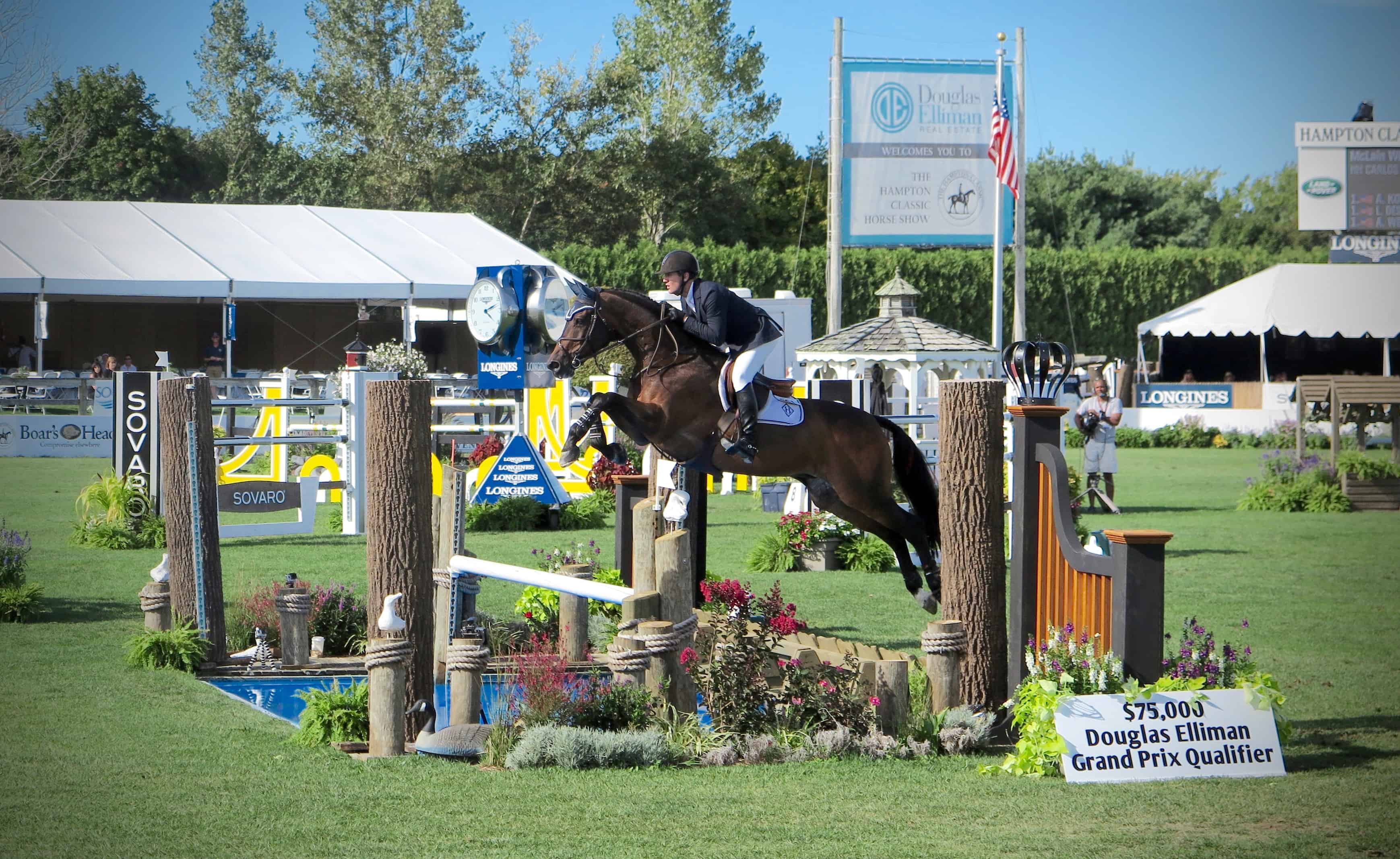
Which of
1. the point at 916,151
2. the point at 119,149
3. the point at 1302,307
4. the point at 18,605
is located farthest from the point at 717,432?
the point at 119,149

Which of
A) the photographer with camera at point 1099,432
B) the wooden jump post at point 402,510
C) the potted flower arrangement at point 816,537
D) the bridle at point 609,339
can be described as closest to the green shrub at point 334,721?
the wooden jump post at point 402,510

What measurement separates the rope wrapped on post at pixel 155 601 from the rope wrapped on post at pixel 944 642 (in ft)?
15.3

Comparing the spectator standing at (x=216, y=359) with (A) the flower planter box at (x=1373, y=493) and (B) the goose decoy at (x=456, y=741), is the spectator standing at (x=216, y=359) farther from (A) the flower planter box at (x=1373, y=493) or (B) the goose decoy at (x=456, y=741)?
(B) the goose decoy at (x=456, y=741)

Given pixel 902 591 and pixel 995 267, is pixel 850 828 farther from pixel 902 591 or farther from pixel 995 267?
pixel 995 267

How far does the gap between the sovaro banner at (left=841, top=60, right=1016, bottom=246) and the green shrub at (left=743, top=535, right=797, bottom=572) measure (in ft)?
58.9

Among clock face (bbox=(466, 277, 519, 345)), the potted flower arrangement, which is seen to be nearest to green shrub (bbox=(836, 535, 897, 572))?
the potted flower arrangement

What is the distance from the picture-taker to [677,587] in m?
6.25

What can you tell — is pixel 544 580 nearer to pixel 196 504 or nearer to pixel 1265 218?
pixel 196 504

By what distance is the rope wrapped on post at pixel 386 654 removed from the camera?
6.16 m

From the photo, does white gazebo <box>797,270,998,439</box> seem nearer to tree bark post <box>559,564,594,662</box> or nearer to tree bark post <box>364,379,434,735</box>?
tree bark post <box>559,564,594,662</box>

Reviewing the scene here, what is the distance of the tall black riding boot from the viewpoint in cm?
730

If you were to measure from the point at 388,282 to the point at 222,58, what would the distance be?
21.7 meters

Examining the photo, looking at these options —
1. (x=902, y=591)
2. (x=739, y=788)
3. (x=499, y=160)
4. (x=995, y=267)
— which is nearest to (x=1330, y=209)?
(x=995, y=267)

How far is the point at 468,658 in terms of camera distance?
632 cm
